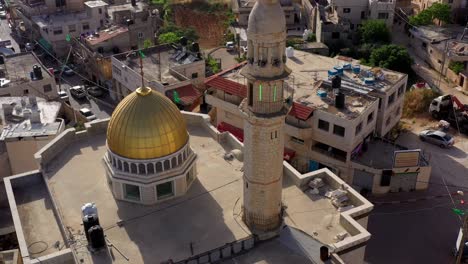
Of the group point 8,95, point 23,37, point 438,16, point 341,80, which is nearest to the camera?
point 341,80

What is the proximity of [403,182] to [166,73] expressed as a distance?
2786 centimetres

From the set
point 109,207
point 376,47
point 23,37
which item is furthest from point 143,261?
point 23,37

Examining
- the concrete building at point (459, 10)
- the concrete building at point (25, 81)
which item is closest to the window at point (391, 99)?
the concrete building at point (25, 81)

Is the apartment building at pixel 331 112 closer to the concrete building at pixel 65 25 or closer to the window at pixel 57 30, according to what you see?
the concrete building at pixel 65 25

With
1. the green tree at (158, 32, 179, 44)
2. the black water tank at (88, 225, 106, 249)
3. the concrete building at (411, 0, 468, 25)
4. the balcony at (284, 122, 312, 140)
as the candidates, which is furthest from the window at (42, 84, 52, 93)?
the concrete building at (411, 0, 468, 25)

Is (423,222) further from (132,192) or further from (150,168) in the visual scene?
(132,192)

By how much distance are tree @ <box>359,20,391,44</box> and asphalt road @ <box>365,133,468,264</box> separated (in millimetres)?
29526

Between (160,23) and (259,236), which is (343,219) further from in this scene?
(160,23)

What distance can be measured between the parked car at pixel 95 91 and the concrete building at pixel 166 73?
11.1 feet

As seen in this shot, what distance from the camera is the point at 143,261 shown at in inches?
1138

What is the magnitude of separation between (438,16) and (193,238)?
6445cm

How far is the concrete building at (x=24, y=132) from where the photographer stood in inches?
1682

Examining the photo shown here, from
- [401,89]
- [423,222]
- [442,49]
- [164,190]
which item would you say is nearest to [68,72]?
[401,89]

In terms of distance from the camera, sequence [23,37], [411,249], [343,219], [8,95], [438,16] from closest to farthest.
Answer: [343,219] → [411,249] → [8,95] → [438,16] → [23,37]
